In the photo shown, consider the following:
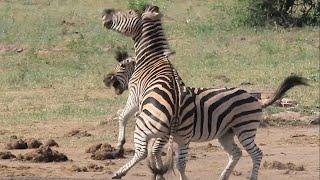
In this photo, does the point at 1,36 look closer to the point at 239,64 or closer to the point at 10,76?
the point at 10,76

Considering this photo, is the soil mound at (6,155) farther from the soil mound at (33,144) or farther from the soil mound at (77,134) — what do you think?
the soil mound at (77,134)

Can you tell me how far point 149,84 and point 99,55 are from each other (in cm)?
1020

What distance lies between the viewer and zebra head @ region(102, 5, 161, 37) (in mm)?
8047

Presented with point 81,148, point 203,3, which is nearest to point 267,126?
point 81,148

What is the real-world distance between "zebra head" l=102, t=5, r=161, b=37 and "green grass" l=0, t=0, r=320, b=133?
3612mm

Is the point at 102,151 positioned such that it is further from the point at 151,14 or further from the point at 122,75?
the point at 151,14

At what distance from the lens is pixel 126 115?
9156 millimetres

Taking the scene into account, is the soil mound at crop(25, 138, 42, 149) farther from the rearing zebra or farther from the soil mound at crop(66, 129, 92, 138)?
the rearing zebra

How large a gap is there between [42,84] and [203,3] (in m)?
10.7

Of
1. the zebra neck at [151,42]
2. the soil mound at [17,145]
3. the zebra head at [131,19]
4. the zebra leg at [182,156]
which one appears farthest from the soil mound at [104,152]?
the zebra leg at [182,156]

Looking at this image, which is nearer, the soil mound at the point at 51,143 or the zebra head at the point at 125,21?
the zebra head at the point at 125,21

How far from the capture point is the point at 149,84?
7688 millimetres

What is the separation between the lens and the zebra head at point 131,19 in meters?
8.05

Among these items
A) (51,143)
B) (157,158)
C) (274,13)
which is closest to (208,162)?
(51,143)
